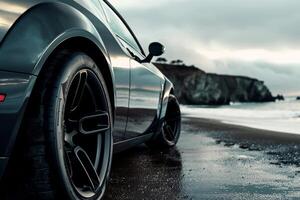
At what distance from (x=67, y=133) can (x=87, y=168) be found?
0.22 m

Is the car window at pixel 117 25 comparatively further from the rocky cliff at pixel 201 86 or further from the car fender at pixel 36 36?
the rocky cliff at pixel 201 86

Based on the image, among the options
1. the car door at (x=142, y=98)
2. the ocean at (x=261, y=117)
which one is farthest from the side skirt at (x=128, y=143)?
the ocean at (x=261, y=117)

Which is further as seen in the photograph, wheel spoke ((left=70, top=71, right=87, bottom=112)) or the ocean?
the ocean

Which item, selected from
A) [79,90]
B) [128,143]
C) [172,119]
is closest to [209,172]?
[128,143]

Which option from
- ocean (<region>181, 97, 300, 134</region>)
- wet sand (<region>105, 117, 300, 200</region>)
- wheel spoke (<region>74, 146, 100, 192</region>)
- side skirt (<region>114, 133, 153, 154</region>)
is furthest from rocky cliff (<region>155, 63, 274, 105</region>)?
wheel spoke (<region>74, 146, 100, 192</region>)

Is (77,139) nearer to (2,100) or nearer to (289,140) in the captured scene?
(2,100)

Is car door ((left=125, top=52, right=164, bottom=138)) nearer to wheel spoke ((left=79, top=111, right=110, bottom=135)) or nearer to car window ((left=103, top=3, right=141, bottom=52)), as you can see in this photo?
car window ((left=103, top=3, right=141, bottom=52))

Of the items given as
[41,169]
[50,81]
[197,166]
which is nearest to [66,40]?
[50,81]

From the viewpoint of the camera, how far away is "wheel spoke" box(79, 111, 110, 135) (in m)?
2.27

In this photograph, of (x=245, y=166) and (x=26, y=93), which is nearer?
(x=26, y=93)

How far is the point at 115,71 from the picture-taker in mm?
2814

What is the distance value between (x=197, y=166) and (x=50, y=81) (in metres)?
2.29

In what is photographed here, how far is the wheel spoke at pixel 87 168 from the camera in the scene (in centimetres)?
218

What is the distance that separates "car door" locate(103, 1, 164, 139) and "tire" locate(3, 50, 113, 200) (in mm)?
836
